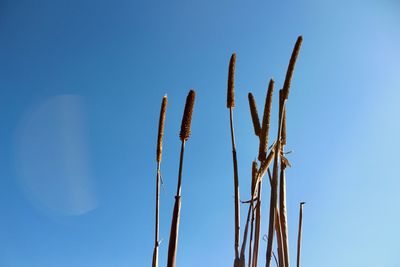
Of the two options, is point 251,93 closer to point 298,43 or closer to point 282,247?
point 298,43

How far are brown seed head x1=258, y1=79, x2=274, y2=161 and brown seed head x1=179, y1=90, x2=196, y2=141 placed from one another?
0.88 metres

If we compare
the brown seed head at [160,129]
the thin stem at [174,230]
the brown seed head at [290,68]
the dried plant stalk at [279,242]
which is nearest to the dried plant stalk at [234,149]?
the dried plant stalk at [279,242]

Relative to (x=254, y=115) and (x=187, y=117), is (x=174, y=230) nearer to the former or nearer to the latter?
(x=187, y=117)

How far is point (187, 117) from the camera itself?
→ 4617 millimetres

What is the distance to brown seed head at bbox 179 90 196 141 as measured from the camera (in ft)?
14.9

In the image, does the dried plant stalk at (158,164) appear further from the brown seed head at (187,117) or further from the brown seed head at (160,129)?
the brown seed head at (187,117)

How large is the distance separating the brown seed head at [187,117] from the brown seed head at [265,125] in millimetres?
882

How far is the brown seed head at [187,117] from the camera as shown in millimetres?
4535

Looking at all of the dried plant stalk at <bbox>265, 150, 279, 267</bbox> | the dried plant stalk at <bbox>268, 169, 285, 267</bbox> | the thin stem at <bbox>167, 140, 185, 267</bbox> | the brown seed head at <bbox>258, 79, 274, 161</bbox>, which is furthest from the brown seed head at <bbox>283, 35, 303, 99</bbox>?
the thin stem at <bbox>167, 140, 185, 267</bbox>

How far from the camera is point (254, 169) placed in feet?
14.3

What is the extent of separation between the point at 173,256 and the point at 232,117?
161 centimetres

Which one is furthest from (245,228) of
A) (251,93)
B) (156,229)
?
(251,93)

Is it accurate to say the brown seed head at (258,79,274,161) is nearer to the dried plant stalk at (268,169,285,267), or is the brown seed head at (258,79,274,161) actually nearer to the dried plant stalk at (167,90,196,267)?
the dried plant stalk at (268,169,285,267)

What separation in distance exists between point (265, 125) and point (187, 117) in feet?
3.07
